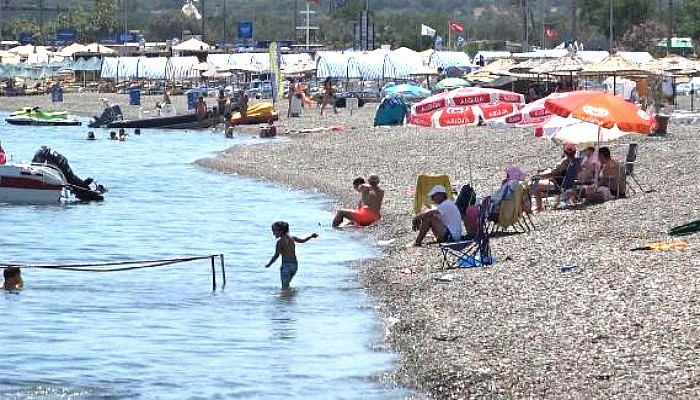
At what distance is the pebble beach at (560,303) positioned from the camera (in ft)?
38.4

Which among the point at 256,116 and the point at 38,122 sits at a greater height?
the point at 256,116

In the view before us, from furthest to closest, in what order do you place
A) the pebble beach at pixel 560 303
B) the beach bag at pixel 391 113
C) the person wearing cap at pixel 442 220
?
the beach bag at pixel 391 113 < the person wearing cap at pixel 442 220 < the pebble beach at pixel 560 303

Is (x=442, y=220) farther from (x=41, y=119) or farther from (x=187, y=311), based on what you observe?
(x=41, y=119)

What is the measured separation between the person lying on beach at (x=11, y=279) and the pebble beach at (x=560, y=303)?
4.46 meters

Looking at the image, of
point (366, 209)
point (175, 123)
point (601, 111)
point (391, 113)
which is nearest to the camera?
point (601, 111)

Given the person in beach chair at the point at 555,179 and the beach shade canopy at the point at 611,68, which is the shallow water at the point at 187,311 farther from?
the beach shade canopy at the point at 611,68

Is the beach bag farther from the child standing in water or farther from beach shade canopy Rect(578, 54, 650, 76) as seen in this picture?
the child standing in water

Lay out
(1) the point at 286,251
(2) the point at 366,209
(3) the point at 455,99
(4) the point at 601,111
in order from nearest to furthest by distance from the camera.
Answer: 1. (1) the point at 286,251
2. (4) the point at 601,111
3. (2) the point at 366,209
4. (3) the point at 455,99

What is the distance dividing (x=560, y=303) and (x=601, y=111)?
6.55 m

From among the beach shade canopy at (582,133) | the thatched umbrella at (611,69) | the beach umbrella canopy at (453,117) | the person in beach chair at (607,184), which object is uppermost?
the thatched umbrella at (611,69)

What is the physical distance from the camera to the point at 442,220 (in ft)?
63.7

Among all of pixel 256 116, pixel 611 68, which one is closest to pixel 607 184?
pixel 611 68

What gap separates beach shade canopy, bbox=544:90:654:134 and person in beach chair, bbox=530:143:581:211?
1517mm

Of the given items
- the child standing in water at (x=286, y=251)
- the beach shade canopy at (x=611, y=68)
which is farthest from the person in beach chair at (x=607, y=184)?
the beach shade canopy at (x=611, y=68)
